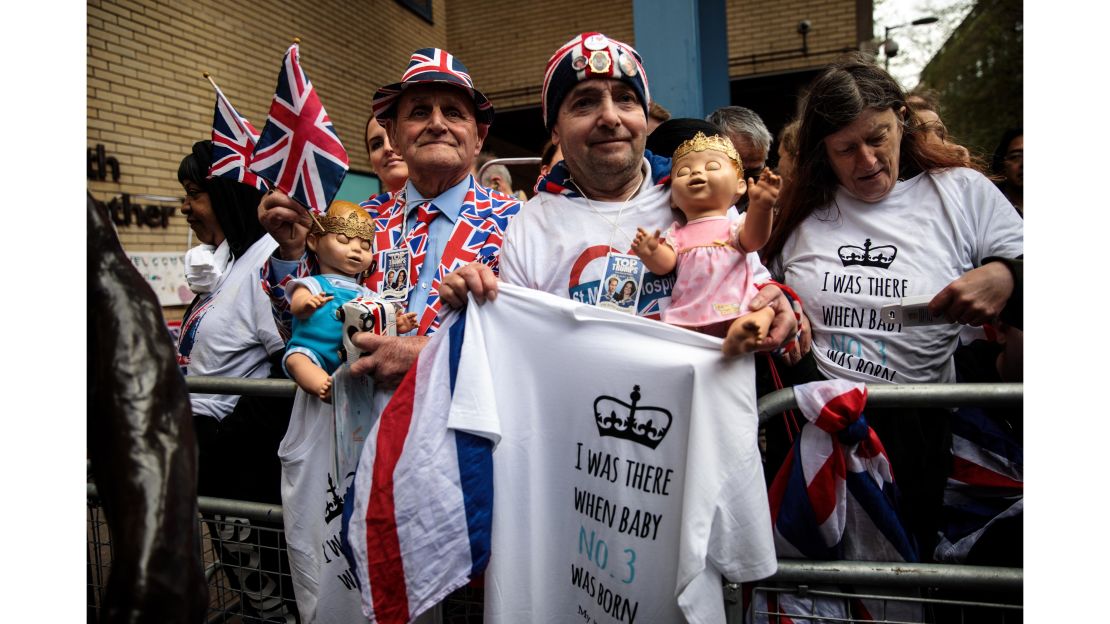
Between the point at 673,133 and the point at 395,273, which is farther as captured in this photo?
the point at 673,133

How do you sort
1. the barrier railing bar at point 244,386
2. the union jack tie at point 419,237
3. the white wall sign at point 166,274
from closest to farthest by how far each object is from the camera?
the barrier railing bar at point 244,386
the union jack tie at point 419,237
the white wall sign at point 166,274

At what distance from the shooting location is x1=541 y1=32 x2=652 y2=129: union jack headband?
7.25 feet

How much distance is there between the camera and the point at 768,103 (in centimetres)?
1458

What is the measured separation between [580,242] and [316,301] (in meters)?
0.89

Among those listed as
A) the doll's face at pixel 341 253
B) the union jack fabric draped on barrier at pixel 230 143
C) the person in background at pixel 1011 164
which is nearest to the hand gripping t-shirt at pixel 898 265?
the doll's face at pixel 341 253

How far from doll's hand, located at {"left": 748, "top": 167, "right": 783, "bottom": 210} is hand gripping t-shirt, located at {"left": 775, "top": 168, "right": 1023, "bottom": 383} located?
27.1 inches

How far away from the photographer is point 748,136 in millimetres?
3691

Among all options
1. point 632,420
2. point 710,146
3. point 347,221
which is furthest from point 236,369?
point 710,146

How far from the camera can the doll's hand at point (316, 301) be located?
237cm

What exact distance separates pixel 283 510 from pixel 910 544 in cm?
198

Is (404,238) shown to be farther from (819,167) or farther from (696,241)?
(819,167)

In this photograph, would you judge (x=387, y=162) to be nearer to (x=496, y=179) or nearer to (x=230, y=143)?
(x=230, y=143)

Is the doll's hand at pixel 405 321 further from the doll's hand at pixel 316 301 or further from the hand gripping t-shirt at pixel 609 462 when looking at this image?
the hand gripping t-shirt at pixel 609 462

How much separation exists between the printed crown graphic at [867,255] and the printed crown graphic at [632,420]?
Result: 0.95 metres
